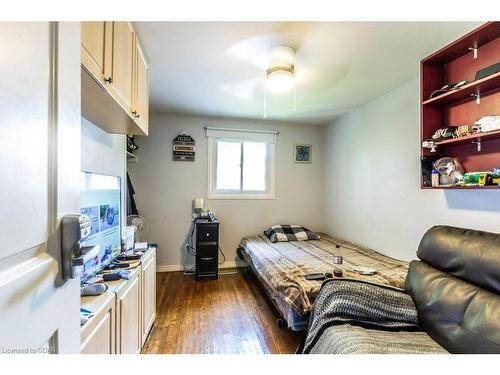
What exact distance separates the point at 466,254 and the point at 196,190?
3226 millimetres

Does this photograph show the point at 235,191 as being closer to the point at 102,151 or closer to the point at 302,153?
the point at 302,153

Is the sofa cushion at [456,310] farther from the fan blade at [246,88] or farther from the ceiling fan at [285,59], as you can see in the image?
the fan blade at [246,88]

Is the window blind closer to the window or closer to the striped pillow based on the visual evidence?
the window

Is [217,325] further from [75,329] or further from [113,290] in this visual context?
[75,329]

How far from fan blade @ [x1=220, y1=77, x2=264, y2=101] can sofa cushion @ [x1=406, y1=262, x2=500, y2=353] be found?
6.94ft

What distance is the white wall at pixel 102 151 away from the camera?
155cm

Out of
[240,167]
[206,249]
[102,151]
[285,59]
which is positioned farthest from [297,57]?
[206,249]

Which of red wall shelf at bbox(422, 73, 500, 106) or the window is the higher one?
Result: red wall shelf at bbox(422, 73, 500, 106)

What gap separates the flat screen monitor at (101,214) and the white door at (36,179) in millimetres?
944

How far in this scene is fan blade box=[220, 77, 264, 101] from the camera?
2.53m

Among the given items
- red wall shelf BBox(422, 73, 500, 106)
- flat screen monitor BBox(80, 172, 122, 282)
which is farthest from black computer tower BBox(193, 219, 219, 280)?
red wall shelf BBox(422, 73, 500, 106)

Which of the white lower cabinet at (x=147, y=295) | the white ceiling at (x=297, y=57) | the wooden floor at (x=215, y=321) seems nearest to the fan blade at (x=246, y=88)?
the white ceiling at (x=297, y=57)
